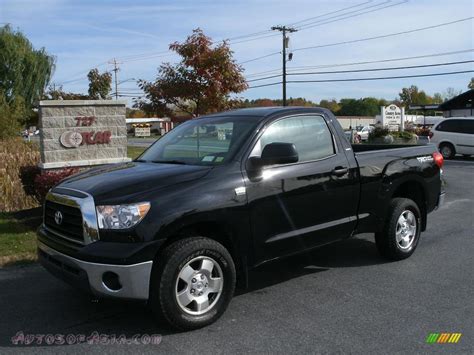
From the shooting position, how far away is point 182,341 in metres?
3.84

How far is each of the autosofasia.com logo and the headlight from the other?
2.39 m

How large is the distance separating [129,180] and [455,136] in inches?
797

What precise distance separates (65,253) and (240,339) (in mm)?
1544

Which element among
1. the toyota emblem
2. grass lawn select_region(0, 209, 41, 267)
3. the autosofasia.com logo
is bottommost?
the autosofasia.com logo

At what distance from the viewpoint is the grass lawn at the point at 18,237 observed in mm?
6113

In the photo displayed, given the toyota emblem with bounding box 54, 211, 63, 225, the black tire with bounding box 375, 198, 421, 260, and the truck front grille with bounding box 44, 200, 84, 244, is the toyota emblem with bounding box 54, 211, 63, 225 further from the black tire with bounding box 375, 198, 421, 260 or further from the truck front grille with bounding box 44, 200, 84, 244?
the black tire with bounding box 375, 198, 421, 260

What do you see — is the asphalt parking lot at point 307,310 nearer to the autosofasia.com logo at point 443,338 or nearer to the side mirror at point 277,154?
the autosofasia.com logo at point 443,338

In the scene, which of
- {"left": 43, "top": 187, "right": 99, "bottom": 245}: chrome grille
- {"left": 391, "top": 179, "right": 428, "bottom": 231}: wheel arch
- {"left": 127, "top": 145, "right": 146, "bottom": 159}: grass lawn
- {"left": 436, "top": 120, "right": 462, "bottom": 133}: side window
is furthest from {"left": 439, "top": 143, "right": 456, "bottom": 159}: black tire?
{"left": 43, "top": 187, "right": 99, "bottom": 245}: chrome grille

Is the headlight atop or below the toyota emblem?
atop

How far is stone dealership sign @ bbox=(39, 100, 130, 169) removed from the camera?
8617 mm

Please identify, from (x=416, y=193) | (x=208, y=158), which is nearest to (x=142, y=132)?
(x=416, y=193)

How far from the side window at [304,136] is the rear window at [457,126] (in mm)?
18204

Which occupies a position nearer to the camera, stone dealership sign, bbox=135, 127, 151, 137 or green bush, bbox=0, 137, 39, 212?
green bush, bbox=0, 137, 39, 212

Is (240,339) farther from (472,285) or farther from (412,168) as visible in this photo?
(412,168)
